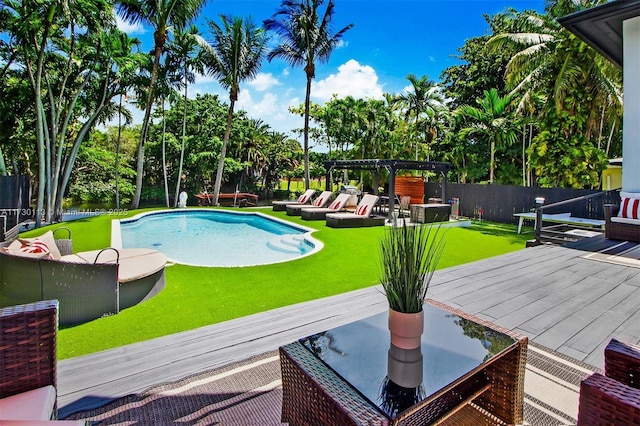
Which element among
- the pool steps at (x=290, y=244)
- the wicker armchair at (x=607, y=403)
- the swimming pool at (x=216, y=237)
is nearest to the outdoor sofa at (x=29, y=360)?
the wicker armchair at (x=607, y=403)

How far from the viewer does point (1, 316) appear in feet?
5.03

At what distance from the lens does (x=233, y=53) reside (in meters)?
16.8

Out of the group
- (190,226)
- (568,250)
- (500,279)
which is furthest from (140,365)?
(190,226)

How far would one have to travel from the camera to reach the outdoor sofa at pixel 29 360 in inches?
59.5

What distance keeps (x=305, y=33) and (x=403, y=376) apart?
1774 centimetres

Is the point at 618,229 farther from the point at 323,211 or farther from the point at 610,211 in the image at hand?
the point at 323,211

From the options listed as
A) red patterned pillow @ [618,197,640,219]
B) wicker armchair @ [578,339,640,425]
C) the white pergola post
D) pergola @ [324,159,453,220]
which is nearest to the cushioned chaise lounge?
red patterned pillow @ [618,197,640,219]

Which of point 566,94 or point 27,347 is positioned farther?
point 566,94

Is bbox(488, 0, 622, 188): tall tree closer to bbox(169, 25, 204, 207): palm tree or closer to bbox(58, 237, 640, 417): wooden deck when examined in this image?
bbox(58, 237, 640, 417): wooden deck

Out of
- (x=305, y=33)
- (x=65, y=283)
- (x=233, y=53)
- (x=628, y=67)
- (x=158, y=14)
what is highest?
(x=305, y=33)

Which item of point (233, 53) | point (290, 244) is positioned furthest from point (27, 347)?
point (233, 53)

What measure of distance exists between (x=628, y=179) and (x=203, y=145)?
21.3m

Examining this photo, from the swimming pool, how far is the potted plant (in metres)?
4.75

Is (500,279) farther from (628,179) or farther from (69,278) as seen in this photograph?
(69,278)
